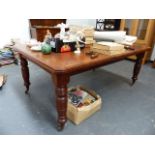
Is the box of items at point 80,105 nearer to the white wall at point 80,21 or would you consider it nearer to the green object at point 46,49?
the green object at point 46,49

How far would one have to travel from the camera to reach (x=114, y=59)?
1.44m

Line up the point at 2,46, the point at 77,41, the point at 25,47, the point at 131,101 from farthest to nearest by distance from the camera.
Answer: the point at 2,46 < the point at 131,101 < the point at 25,47 < the point at 77,41

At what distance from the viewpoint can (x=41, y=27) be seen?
114 inches

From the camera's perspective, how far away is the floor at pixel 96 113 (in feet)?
4.48

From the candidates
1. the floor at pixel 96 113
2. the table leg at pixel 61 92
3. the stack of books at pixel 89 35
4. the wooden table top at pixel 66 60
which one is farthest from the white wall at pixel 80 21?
the table leg at pixel 61 92

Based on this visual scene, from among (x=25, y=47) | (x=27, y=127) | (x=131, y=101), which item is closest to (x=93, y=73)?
(x=131, y=101)

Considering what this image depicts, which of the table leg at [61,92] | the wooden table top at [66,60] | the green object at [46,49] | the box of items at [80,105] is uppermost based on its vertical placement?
the green object at [46,49]

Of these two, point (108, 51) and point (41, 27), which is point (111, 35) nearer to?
point (108, 51)

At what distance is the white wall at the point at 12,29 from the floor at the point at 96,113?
840mm

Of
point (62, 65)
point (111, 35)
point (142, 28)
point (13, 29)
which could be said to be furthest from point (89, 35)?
point (13, 29)

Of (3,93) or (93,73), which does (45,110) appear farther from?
(93,73)

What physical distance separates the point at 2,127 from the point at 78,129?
2.23 feet

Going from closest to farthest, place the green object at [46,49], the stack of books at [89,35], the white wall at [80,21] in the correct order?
the green object at [46,49] → the stack of books at [89,35] → the white wall at [80,21]

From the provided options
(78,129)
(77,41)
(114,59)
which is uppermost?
(77,41)
